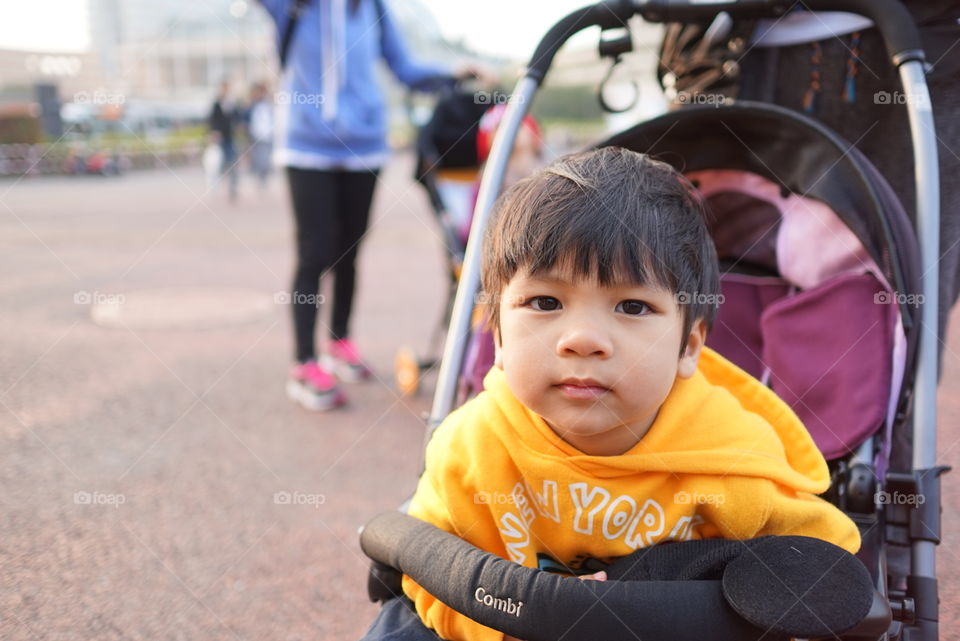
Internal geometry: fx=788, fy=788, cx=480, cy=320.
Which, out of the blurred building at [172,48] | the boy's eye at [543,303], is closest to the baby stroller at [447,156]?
the boy's eye at [543,303]

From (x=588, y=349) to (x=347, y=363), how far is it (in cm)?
312

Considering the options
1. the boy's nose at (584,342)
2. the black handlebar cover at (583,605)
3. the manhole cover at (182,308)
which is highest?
the boy's nose at (584,342)

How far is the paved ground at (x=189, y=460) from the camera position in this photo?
231 centimetres

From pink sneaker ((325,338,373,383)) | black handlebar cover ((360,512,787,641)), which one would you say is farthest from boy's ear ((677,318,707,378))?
pink sneaker ((325,338,373,383))

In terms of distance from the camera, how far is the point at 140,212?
11.4 m

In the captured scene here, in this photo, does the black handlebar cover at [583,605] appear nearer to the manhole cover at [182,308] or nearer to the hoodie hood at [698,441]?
the hoodie hood at [698,441]

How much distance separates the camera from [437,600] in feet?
4.73

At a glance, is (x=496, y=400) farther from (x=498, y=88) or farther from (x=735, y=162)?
(x=498, y=88)

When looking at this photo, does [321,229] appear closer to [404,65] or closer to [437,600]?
[404,65]

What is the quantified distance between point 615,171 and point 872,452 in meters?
0.89

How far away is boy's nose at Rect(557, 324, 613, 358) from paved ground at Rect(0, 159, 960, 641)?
133 cm

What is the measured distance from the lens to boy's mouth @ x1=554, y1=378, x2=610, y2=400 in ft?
4.37

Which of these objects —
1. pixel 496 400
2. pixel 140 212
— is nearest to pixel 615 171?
pixel 496 400

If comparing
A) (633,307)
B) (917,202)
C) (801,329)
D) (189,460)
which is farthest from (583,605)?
(189,460)
